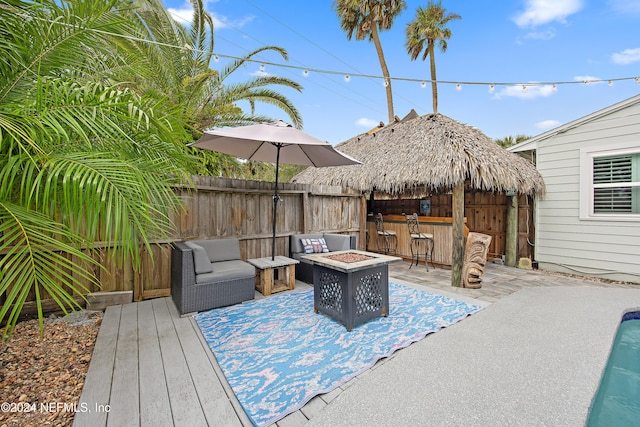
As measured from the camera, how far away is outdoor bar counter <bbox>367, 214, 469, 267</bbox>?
6.39 meters

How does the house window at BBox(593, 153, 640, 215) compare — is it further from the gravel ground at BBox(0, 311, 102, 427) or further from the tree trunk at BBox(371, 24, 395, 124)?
the gravel ground at BBox(0, 311, 102, 427)

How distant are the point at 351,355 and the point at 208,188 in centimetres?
335

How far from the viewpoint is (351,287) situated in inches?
123

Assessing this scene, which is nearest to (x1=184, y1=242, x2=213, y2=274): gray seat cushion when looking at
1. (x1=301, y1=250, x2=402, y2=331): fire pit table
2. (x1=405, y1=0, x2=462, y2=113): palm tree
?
(x1=301, y1=250, x2=402, y2=331): fire pit table

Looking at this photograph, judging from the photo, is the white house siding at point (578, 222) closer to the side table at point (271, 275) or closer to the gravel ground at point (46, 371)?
the side table at point (271, 275)

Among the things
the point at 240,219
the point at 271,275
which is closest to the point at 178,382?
the point at 271,275

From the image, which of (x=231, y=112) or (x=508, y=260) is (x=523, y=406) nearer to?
(x=508, y=260)

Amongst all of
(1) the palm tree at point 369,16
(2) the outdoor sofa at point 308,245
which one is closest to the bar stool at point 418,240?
(2) the outdoor sofa at point 308,245

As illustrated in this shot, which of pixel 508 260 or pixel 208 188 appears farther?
pixel 508 260

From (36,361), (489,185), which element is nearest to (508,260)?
(489,185)

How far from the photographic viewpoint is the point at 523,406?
201 cm

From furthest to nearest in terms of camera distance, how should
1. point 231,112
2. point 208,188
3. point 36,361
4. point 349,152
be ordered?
1. point 349,152
2. point 231,112
3. point 208,188
4. point 36,361

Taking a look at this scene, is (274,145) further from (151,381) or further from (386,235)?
(386,235)

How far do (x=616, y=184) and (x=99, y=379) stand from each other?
8.43 meters
